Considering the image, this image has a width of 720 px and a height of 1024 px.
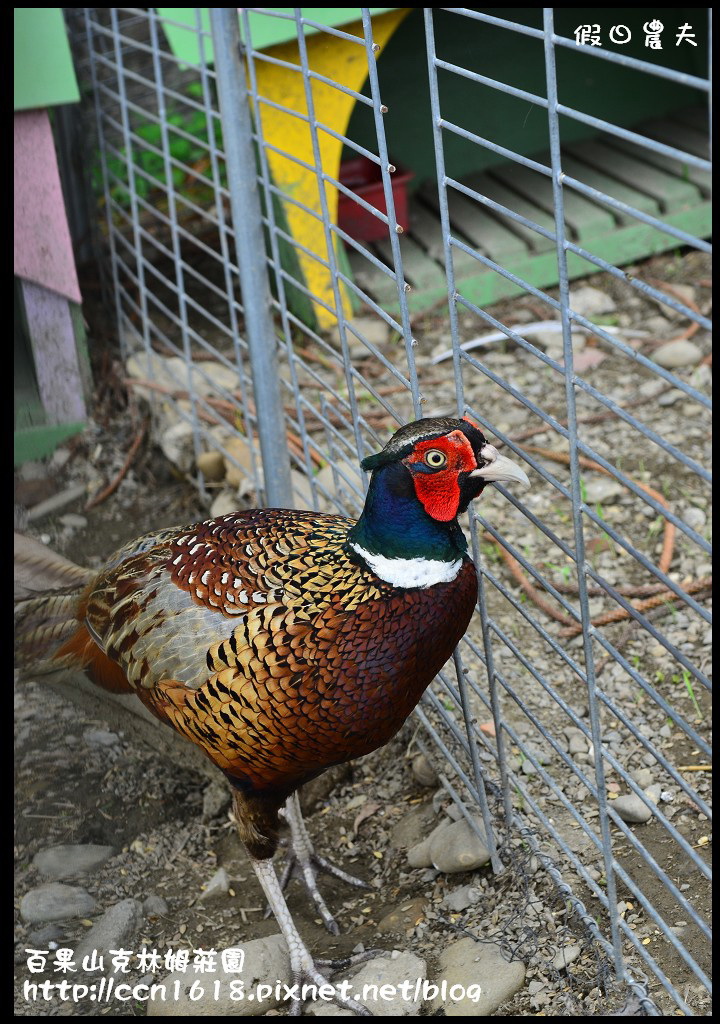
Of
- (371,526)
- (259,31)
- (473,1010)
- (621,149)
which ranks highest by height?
(259,31)

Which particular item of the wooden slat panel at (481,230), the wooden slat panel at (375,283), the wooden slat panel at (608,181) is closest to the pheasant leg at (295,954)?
the wooden slat panel at (375,283)

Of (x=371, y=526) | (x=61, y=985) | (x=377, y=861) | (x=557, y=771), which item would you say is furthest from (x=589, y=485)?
(x=61, y=985)

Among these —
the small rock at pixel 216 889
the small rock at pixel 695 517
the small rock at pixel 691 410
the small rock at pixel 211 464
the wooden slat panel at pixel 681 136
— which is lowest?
the small rock at pixel 216 889

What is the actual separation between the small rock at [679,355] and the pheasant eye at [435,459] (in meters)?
2.60

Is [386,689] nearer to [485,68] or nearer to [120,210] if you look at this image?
[120,210]

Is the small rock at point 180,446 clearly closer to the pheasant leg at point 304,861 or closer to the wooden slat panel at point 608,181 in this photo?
the pheasant leg at point 304,861

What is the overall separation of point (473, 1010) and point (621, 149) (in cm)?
439

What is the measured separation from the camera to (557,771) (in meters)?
2.55

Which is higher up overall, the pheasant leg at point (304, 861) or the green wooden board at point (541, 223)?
the green wooden board at point (541, 223)

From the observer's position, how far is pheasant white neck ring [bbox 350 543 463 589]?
6.23 feet

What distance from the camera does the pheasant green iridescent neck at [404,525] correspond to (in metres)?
1.87

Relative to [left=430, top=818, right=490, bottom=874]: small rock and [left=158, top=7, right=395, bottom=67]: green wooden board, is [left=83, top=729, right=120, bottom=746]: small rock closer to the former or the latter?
[left=430, top=818, right=490, bottom=874]: small rock

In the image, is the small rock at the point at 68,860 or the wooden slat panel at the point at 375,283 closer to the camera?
→ the small rock at the point at 68,860

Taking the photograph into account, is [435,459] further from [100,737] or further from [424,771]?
[100,737]
